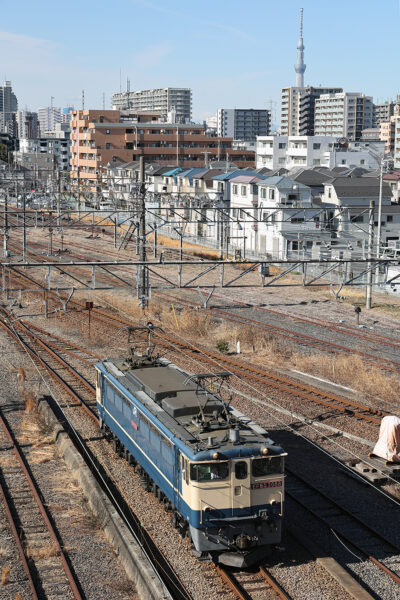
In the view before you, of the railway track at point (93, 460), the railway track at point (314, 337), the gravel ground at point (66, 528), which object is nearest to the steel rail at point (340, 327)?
the railway track at point (314, 337)

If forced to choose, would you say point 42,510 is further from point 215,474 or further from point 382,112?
point 382,112

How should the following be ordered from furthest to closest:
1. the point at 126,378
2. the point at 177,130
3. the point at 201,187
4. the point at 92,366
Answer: the point at 177,130 → the point at 201,187 → the point at 92,366 → the point at 126,378

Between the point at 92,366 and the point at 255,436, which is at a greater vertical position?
the point at 255,436

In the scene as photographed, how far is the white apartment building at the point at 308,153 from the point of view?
2815 inches

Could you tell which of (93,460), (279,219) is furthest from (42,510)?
(279,219)

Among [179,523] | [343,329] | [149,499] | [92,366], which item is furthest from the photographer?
[343,329]

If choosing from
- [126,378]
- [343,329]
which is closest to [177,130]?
[343,329]

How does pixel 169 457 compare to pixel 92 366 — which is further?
pixel 92 366

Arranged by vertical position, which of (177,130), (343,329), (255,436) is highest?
(177,130)

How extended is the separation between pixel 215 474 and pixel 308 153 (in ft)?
213

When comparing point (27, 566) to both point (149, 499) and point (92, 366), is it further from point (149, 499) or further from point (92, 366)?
point (92, 366)

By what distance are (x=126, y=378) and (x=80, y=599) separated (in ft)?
14.4

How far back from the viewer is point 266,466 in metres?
9.26

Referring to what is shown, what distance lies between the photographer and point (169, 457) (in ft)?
32.6
